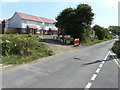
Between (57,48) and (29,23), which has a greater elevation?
(29,23)

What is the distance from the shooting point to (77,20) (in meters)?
30.5

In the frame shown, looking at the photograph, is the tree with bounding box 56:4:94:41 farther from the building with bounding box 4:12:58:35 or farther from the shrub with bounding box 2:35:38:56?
the building with bounding box 4:12:58:35

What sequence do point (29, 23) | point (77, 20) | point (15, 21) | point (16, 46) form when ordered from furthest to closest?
point (29, 23)
point (15, 21)
point (77, 20)
point (16, 46)

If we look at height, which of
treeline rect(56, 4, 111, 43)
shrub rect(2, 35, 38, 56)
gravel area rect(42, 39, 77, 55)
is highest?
treeline rect(56, 4, 111, 43)

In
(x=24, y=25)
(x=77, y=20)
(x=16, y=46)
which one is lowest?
(x=16, y=46)

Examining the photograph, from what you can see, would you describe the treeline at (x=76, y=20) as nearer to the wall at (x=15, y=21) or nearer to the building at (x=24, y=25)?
the building at (x=24, y=25)

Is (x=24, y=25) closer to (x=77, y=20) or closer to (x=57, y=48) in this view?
(x=77, y=20)

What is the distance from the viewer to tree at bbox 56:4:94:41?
3073 cm

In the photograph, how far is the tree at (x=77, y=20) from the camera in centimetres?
3073

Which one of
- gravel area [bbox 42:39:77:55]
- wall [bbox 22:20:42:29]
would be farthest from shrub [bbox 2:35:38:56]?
wall [bbox 22:20:42:29]

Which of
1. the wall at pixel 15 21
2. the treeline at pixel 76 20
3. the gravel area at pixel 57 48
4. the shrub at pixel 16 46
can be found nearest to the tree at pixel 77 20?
the treeline at pixel 76 20

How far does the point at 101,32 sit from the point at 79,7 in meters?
35.4

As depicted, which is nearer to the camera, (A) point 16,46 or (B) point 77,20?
(A) point 16,46

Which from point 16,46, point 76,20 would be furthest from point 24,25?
point 16,46
